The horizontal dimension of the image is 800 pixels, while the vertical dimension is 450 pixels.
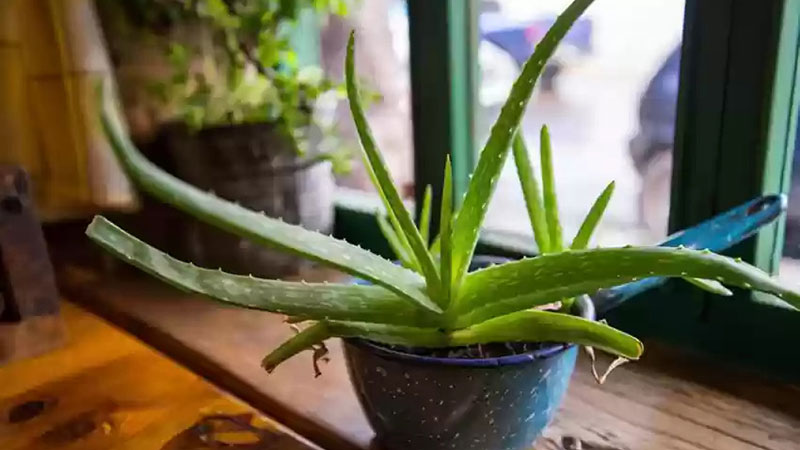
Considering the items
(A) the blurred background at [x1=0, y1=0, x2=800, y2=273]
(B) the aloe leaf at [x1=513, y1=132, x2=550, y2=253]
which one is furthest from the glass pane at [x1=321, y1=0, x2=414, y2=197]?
(B) the aloe leaf at [x1=513, y1=132, x2=550, y2=253]

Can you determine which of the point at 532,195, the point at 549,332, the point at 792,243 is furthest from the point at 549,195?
the point at 792,243

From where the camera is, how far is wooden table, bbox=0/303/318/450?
618mm

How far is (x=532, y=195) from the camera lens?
570 millimetres

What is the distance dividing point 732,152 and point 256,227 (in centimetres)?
37

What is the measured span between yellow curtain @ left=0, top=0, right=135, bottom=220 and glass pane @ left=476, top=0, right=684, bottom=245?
1.23 feet

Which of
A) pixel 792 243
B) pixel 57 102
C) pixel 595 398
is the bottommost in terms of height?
pixel 595 398

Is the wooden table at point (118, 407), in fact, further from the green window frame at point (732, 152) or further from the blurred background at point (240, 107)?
the green window frame at point (732, 152)

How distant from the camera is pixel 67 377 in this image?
713 millimetres

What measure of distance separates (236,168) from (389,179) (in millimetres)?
370

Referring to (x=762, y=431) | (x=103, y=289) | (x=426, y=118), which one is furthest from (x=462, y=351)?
(x=103, y=289)

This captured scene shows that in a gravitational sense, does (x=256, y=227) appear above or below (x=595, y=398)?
above

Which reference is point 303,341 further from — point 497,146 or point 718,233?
point 718,233

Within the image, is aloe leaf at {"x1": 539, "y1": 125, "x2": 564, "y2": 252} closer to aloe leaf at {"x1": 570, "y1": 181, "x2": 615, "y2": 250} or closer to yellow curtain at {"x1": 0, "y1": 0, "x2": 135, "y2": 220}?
aloe leaf at {"x1": 570, "y1": 181, "x2": 615, "y2": 250}

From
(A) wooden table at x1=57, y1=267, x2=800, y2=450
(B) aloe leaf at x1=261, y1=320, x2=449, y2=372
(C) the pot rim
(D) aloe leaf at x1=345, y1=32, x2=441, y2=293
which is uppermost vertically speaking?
(D) aloe leaf at x1=345, y1=32, x2=441, y2=293
